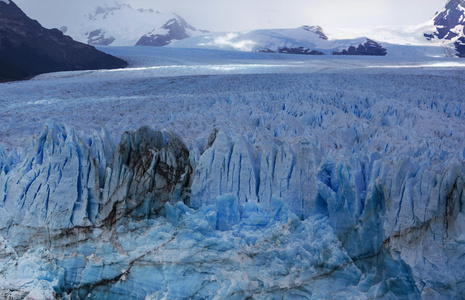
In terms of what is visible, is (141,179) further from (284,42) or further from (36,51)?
(284,42)

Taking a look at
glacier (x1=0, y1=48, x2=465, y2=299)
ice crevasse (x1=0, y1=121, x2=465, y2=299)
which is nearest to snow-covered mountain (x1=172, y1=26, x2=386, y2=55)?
glacier (x1=0, y1=48, x2=465, y2=299)

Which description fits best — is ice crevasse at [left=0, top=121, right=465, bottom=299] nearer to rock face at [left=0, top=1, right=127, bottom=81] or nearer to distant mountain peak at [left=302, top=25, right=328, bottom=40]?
rock face at [left=0, top=1, right=127, bottom=81]

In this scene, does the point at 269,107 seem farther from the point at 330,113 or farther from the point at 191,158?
the point at 191,158

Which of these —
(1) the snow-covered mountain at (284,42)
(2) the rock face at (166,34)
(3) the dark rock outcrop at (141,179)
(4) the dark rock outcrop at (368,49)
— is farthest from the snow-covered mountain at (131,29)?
(3) the dark rock outcrop at (141,179)

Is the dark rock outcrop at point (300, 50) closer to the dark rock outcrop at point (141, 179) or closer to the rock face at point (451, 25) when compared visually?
the rock face at point (451, 25)

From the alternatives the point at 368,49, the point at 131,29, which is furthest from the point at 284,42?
the point at 131,29

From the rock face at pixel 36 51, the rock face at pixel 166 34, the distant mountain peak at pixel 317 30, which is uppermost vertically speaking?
the rock face at pixel 166 34
